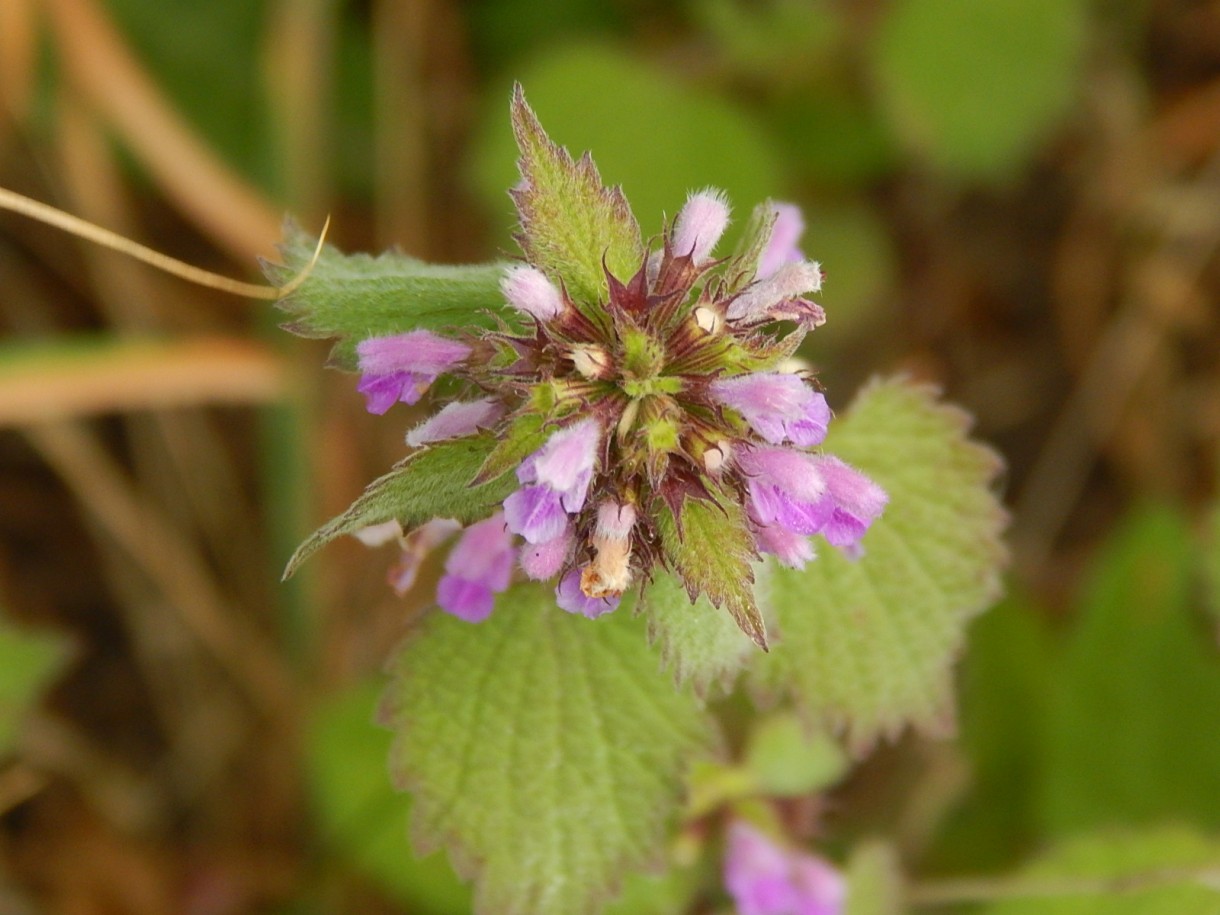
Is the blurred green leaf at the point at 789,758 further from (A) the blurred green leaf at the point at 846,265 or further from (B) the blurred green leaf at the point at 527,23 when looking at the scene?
(B) the blurred green leaf at the point at 527,23

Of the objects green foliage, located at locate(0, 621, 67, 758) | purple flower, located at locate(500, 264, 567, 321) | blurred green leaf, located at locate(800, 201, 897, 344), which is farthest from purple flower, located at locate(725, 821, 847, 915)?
blurred green leaf, located at locate(800, 201, 897, 344)

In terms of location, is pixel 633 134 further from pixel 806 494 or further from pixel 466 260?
pixel 806 494

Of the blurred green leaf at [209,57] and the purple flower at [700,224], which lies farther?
the blurred green leaf at [209,57]

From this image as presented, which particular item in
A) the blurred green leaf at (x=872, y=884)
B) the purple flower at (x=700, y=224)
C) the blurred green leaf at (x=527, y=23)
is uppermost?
the blurred green leaf at (x=527, y=23)

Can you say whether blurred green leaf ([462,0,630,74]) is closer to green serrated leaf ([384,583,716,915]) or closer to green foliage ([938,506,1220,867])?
green foliage ([938,506,1220,867])

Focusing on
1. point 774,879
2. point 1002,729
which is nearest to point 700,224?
point 774,879

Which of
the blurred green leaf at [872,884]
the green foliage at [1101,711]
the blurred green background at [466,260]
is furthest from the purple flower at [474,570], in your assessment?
the green foliage at [1101,711]
